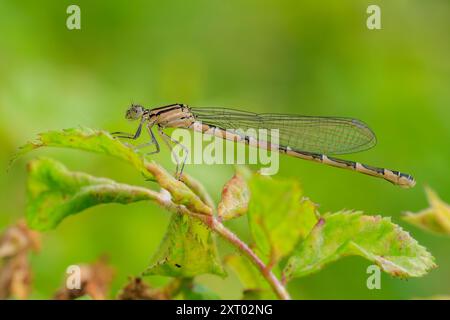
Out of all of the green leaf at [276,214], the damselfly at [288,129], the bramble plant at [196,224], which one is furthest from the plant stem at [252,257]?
the damselfly at [288,129]

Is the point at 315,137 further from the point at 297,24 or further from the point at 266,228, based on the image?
the point at 266,228

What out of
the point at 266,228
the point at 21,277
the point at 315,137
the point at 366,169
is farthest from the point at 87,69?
the point at 266,228

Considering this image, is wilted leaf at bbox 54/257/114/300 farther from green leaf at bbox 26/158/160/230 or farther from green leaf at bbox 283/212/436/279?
green leaf at bbox 283/212/436/279

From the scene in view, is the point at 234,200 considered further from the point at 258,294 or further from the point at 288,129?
the point at 288,129

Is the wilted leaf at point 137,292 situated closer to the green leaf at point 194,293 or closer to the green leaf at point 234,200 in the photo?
the green leaf at point 194,293

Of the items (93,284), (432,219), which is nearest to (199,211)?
(432,219)
